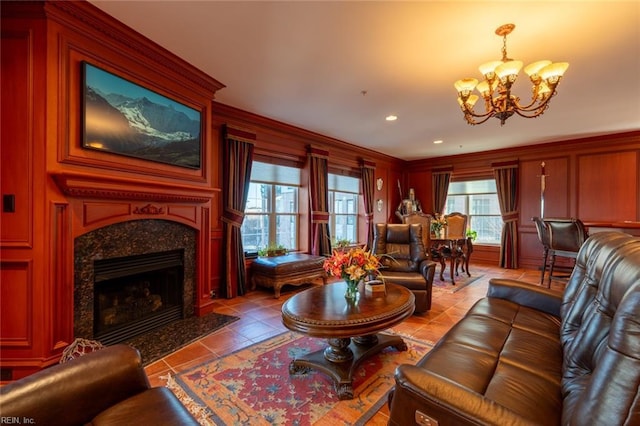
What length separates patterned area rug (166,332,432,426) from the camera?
5.70ft

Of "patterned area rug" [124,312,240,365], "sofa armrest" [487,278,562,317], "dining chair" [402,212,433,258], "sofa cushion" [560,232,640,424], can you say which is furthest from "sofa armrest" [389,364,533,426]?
"dining chair" [402,212,433,258]

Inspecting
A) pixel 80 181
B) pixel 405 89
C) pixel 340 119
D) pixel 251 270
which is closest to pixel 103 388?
pixel 80 181

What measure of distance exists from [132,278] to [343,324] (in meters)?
2.35

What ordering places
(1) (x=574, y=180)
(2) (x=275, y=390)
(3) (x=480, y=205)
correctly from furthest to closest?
(3) (x=480, y=205)
(1) (x=574, y=180)
(2) (x=275, y=390)

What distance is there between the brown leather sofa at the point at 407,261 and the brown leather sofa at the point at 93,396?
7.64ft

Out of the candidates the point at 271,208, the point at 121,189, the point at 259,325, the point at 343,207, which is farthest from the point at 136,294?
the point at 343,207

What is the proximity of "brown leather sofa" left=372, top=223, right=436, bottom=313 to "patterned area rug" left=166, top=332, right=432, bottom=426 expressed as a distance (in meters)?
0.88

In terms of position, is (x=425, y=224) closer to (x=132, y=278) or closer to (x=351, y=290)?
(x=351, y=290)

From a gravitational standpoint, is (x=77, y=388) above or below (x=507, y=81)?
below

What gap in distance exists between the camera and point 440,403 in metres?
1.01

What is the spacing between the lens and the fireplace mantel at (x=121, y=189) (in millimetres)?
2111

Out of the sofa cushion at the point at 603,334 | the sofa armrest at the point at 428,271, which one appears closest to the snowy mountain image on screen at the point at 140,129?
the sofa armrest at the point at 428,271

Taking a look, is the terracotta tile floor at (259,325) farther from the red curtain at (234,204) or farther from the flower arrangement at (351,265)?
the flower arrangement at (351,265)

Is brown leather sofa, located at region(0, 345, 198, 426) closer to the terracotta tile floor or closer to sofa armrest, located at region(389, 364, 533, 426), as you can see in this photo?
sofa armrest, located at region(389, 364, 533, 426)
